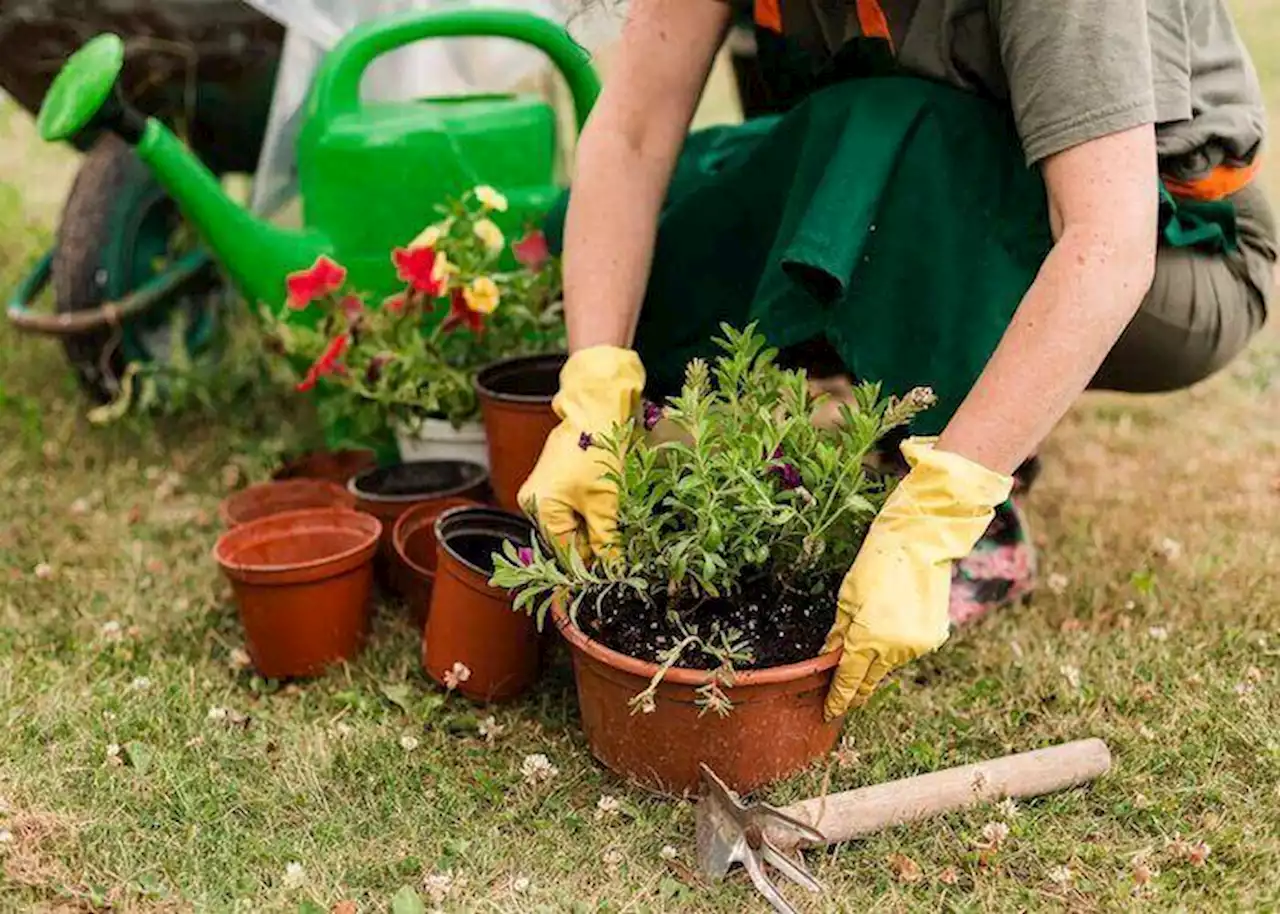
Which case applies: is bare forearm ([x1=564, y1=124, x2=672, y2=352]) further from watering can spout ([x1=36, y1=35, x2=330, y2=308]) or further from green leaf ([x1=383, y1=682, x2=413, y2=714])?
watering can spout ([x1=36, y1=35, x2=330, y2=308])

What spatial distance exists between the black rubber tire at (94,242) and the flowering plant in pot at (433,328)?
51cm

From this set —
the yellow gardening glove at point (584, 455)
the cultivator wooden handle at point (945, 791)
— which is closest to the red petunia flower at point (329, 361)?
the yellow gardening glove at point (584, 455)

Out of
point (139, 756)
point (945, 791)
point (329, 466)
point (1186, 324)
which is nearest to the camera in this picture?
point (945, 791)

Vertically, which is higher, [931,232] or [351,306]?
[931,232]

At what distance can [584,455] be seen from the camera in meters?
1.62

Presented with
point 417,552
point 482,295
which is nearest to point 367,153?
point 482,295

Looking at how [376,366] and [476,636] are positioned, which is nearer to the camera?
[476,636]

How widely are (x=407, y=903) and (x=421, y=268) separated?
3.26 ft

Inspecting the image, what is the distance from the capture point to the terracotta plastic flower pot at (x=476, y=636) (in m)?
1.69

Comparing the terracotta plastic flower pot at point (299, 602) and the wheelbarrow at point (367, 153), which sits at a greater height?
the wheelbarrow at point (367, 153)

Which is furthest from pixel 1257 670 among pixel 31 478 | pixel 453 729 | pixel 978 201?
pixel 31 478

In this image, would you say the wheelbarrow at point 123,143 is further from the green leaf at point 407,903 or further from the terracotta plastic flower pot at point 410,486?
the green leaf at point 407,903

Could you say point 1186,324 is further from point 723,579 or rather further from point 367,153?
point 367,153

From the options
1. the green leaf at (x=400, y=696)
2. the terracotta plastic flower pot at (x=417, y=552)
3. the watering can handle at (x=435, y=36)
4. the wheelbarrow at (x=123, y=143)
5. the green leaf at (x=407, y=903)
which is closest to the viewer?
the green leaf at (x=407, y=903)
